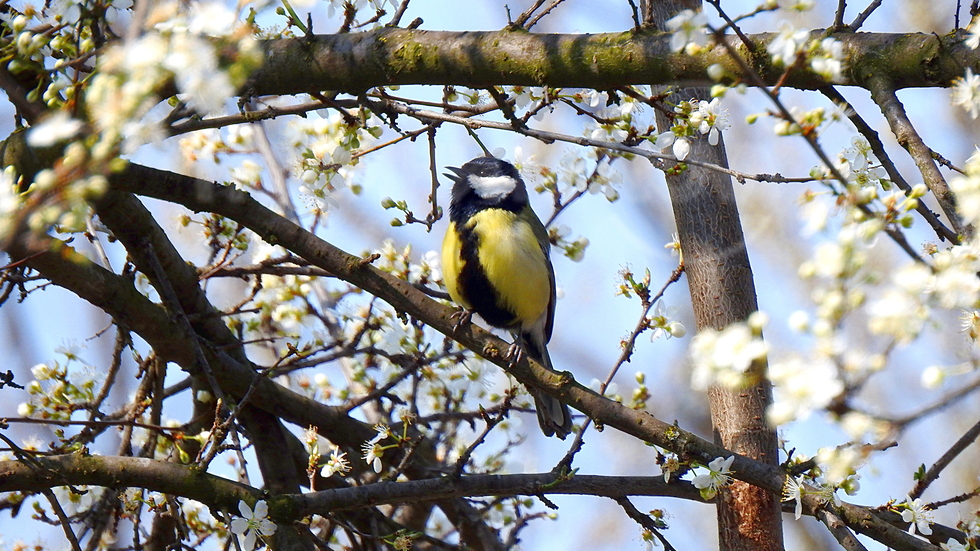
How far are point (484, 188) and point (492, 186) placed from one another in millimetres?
39

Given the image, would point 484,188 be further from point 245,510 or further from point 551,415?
point 245,510

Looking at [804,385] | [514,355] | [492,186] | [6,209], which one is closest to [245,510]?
[514,355]

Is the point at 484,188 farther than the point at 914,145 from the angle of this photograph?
Yes

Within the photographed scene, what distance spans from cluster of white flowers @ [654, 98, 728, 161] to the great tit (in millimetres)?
1161

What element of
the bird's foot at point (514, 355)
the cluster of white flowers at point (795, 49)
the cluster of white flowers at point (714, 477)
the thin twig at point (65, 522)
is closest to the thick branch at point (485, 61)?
the cluster of white flowers at point (795, 49)

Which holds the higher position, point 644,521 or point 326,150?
point 326,150

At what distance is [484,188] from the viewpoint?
3.77 meters

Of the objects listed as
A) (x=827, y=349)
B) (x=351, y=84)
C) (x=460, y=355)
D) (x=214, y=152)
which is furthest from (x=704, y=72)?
(x=214, y=152)

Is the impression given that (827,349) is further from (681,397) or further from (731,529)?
(681,397)

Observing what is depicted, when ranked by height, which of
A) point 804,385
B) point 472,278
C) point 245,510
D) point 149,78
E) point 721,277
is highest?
point 472,278

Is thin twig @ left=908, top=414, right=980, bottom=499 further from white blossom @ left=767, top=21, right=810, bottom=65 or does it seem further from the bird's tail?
the bird's tail

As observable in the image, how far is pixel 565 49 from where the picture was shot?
219cm

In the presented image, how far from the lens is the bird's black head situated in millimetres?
3676

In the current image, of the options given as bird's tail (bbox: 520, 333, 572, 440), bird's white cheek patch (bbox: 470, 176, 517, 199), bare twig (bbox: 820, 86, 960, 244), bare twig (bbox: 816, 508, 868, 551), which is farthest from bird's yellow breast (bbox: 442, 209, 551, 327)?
bare twig (bbox: 820, 86, 960, 244)
